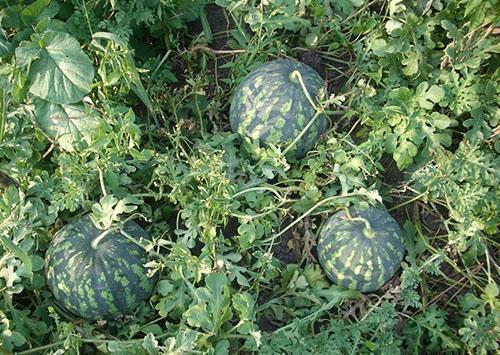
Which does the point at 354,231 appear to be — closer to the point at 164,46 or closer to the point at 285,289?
the point at 285,289

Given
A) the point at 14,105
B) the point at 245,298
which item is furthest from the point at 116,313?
the point at 14,105

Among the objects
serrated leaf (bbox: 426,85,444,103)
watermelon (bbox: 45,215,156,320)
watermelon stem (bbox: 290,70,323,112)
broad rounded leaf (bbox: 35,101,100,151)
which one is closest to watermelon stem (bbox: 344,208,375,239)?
watermelon stem (bbox: 290,70,323,112)

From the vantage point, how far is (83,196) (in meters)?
2.73

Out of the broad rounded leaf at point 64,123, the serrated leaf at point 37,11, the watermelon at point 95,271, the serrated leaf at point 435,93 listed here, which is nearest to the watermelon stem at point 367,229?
the serrated leaf at point 435,93

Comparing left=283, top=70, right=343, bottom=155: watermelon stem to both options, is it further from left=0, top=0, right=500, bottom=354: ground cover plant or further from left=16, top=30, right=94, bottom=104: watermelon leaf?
left=16, top=30, right=94, bottom=104: watermelon leaf

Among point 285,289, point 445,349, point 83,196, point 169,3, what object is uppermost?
point 169,3

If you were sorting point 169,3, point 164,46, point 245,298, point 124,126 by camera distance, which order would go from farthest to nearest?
1. point 164,46
2. point 169,3
3. point 124,126
4. point 245,298

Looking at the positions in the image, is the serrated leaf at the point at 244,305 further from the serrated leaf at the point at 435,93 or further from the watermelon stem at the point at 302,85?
the serrated leaf at the point at 435,93

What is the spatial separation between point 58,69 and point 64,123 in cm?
25

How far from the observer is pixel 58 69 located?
268cm

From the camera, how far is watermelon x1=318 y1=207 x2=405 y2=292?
8.87 ft

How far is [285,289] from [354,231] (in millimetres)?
413

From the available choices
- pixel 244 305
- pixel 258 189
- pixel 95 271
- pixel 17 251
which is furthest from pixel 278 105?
pixel 17 251

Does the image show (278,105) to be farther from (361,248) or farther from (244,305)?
(244,305)
